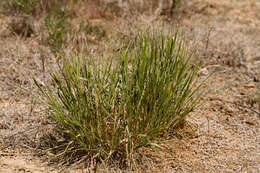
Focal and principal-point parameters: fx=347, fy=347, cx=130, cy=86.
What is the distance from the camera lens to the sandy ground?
82.6 inches

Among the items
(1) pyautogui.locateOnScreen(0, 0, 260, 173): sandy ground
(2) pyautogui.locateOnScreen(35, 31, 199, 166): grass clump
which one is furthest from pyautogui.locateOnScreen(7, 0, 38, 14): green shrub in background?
(2) pyautogui.locateOnScreen(35, 31, 199, 166): grass clump

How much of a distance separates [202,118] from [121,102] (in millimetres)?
877

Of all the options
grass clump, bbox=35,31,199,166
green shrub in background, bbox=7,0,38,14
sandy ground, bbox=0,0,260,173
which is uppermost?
green shrub in background, bbox=7,0,38,14

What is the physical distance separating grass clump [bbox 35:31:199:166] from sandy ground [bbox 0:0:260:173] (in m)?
0.17

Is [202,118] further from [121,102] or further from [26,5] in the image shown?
[26,5]

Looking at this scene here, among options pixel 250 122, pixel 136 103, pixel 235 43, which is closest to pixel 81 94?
pixel 136 103

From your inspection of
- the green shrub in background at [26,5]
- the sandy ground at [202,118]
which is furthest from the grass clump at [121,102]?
the green shrub in background at [26,5]

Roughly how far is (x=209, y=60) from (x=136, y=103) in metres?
1.76

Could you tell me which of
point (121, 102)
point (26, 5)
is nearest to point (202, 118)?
point (121, 102)

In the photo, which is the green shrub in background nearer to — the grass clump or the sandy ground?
the sandy ground

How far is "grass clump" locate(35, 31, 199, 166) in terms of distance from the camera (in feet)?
6.56

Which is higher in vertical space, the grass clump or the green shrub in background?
the green shrub in background

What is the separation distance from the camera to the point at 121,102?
6.58 ft

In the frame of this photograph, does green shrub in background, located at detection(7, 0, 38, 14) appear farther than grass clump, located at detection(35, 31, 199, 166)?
Yes
